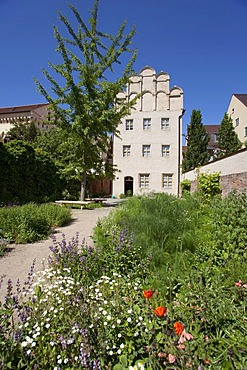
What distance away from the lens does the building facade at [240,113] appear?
92.4 feet

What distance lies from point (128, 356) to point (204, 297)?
0.71 metres

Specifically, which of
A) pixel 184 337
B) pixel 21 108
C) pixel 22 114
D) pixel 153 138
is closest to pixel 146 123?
pixel 153 138

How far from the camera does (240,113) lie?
29.1 meters

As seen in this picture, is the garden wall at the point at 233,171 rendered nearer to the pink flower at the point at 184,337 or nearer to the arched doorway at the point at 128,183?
the pink flower at the point at 184,337

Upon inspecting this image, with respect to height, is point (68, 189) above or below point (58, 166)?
below

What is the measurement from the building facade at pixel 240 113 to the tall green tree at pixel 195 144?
759 centimetres

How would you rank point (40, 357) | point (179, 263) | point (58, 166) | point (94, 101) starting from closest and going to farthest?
point (40, 357) < point (179, 263) < point (94, 101) < point (58, 166)

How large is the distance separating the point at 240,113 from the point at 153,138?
16140mm

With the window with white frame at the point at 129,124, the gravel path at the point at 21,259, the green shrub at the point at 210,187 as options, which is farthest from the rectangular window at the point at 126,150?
the gravel path at the point at 21,259

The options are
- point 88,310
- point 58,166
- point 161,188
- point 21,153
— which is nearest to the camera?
point 88,310

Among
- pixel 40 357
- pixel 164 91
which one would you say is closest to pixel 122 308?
pixel 40 357

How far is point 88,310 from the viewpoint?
5.21ft

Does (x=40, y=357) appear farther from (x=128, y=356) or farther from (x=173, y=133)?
(x=173, y=133)

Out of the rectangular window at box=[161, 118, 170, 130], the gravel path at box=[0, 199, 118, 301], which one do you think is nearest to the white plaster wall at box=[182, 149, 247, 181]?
the gravel path at box=[0, 199, 118, 301]
